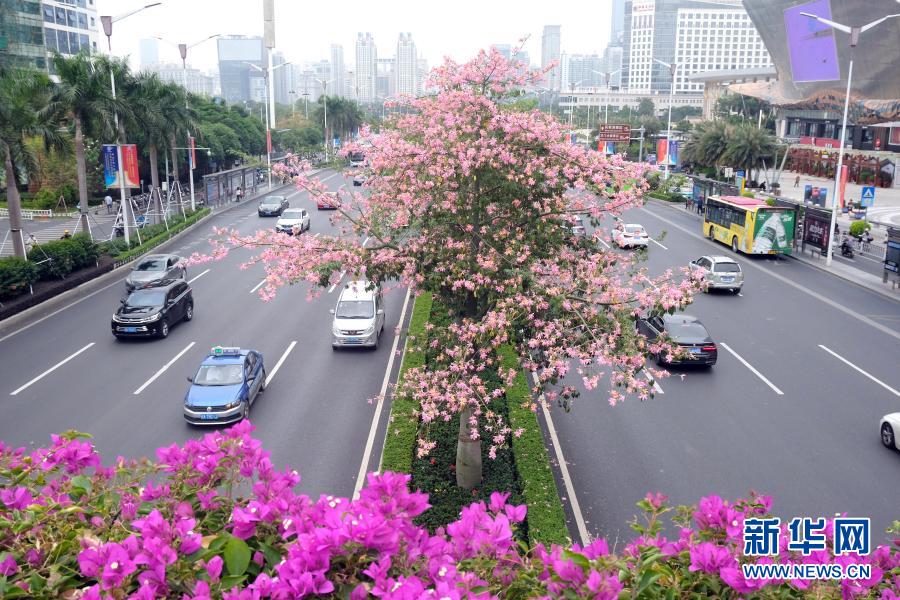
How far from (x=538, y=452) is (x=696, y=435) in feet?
13.7

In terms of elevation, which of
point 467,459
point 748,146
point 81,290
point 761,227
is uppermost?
point 748,146

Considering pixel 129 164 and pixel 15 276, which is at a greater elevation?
pixel 129 164

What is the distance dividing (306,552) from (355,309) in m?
20.5

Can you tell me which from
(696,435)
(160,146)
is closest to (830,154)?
(160,146)

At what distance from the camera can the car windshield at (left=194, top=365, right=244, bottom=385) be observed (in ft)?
60.2

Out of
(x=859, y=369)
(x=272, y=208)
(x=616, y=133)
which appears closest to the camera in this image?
(x=859, y=369)

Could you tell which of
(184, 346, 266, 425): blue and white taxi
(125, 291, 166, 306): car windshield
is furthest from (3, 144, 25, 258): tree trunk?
(184, 346, 266, 425): blue and white taxi

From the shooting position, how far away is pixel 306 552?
409 centimetres

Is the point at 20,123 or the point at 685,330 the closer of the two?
the point at 685,330

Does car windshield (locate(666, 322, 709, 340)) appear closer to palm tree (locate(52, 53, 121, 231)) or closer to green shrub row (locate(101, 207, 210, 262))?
green shrub row (locate(101, 207, 210, 262))

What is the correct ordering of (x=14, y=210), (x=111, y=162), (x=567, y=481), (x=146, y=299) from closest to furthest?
1. (x=567, y=481)
2. (x=146, y=299)
3. (x=14, y=210)
4. (x=111, y=162)

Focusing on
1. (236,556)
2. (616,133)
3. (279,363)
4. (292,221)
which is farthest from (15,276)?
(616,133)

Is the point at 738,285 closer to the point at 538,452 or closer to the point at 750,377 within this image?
the point at 750,377

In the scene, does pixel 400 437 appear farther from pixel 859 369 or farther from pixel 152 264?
pixel 152 264
